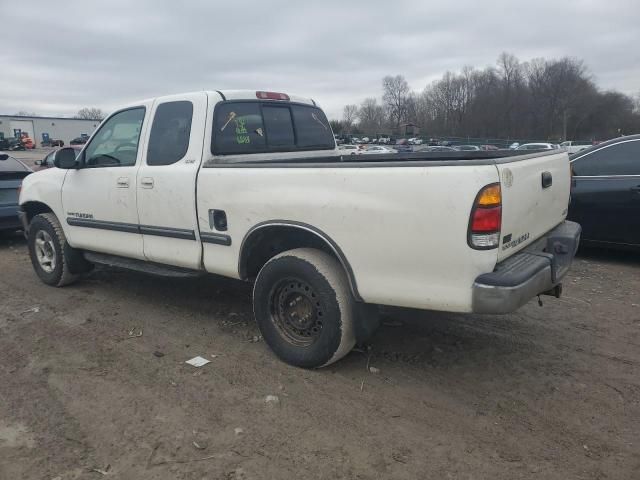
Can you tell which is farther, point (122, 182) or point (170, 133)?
point (122, 182)

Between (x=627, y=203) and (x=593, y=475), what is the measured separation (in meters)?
4.75

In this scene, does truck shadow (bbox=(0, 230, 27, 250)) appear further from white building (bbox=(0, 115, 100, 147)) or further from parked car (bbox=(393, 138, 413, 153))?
white building (bbox=(0, 115, 100, 147))

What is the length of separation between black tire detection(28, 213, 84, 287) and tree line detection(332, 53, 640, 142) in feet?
261

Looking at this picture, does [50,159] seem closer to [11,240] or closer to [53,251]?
[11,240]

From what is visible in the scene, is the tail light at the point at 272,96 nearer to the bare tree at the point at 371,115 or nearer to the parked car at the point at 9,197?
the parked car at the point at 9,197

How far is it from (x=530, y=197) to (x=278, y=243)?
6.11ft

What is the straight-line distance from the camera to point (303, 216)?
3521 mm

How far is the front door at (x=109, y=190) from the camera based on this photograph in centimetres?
474

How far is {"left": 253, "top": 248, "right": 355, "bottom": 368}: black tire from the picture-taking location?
3514mm

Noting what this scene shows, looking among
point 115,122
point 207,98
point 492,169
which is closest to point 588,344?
point 492,169

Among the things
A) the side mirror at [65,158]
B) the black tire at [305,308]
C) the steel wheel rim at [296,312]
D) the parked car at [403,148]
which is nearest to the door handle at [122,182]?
the side mirror at [65,158]

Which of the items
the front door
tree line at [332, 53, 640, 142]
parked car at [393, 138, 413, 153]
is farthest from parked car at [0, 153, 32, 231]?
tree line at [332, 53, 640, 142]

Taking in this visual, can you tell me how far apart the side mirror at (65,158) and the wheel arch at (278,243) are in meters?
2.32

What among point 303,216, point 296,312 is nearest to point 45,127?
point 296,312
